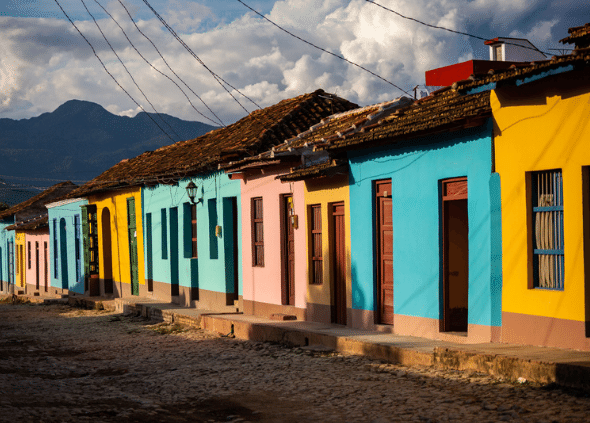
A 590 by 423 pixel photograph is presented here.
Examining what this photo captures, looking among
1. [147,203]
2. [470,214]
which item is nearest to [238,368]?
[470,214]

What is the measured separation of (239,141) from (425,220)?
360 inches

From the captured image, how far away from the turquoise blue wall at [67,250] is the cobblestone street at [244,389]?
1738cm

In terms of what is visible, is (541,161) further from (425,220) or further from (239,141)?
(239,141)

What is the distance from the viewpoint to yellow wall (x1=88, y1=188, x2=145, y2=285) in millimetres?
24562

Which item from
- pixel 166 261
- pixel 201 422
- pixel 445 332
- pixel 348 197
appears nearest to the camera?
pixel 201 422

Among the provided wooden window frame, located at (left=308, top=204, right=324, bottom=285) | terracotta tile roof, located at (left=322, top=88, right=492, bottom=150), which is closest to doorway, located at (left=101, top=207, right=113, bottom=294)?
wooden window frame, located at (left=308, top=204, right=324, bottom=285)

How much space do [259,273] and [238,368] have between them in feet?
20.3

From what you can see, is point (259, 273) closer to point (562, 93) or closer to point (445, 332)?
point (445, 332)

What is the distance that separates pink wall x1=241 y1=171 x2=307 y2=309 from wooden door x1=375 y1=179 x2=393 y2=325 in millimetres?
2346

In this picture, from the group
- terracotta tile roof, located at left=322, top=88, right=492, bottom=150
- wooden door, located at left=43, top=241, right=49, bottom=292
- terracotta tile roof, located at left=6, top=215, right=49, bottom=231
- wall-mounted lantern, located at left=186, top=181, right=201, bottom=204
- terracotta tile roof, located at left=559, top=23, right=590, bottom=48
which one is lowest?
wooden door, located at left=43, top=241, right=49, bottom=292

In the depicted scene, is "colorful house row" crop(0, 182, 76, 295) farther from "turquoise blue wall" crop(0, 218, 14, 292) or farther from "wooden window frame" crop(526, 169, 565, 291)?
"wooden window frame" crop(526, 169, 565, 291)

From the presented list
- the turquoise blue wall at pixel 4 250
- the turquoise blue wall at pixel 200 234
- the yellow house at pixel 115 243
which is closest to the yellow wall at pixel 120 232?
the yellow house at pixel 115 243

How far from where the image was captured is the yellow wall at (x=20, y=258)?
42.2 metres

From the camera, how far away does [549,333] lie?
29.5 feet
